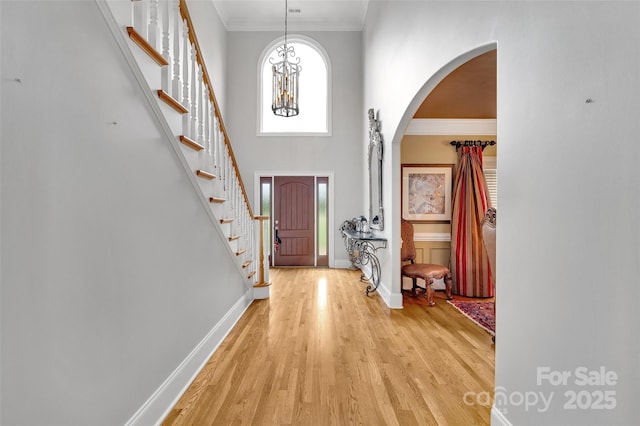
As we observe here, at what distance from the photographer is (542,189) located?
1.41m

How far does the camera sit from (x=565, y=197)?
128 centimetres

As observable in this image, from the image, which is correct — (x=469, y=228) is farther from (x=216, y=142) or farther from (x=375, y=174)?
(x=216, y=142)

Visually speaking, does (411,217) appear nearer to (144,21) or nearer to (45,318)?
(144,21)

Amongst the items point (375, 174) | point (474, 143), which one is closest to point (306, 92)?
point (375, 174)

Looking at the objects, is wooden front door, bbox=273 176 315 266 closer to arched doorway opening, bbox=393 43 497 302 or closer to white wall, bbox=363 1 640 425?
arched doorway opening, bbox=393 43 497 302

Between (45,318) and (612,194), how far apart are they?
6.17ft

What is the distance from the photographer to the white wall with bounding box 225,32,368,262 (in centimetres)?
672

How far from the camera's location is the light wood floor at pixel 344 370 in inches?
75.0

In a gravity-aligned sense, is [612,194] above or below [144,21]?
below

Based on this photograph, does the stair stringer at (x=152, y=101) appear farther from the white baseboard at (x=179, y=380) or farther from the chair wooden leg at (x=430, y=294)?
the chair wooden leg at (x=430, y=294)

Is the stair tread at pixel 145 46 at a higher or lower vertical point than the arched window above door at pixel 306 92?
lower

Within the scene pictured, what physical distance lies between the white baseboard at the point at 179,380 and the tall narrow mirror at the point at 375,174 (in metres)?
2.41

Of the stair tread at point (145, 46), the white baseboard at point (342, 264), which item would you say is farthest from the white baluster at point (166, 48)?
the white baseboard at point (342, 264)

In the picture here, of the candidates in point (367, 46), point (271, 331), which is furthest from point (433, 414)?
point (367, 46)
